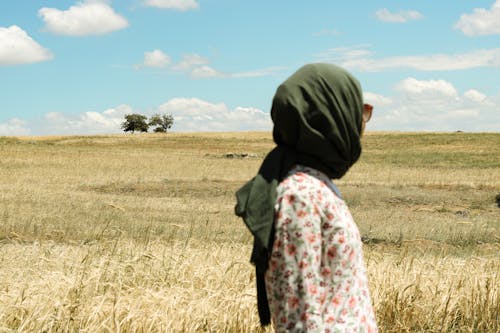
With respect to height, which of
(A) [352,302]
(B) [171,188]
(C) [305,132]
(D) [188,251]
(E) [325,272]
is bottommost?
(B) [171,188]

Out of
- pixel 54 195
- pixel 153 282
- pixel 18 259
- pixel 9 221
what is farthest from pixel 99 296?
pixel 54 195

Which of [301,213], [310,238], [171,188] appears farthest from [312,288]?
[171,188]

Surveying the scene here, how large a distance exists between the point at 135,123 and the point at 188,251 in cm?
12278

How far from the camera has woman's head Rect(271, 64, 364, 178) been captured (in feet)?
8.73

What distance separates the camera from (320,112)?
2.65m

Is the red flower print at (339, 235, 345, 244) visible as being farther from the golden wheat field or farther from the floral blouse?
the golden wheat field

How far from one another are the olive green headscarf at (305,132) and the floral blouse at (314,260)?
48 millimetres

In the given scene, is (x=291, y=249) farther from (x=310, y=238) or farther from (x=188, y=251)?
(x=188, y=251)

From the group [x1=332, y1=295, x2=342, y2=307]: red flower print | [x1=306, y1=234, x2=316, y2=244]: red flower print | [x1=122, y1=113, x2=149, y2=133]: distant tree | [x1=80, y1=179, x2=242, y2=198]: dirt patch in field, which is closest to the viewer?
[x1=306, y1=234, x2=316, y2=244]: red flower print

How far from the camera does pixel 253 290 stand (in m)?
5.92

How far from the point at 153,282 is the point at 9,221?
769 cm

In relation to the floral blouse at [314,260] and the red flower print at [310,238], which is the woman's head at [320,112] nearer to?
the floral blouse at [314,260]

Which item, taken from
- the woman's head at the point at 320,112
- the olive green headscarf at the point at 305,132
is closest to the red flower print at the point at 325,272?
the olive green headscarf at the point at 305,132

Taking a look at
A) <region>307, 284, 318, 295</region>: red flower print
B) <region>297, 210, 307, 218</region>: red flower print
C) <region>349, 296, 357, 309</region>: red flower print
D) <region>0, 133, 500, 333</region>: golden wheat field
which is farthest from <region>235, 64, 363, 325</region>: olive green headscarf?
<region>0, 133, 500, 333</region>: golden wheat field
